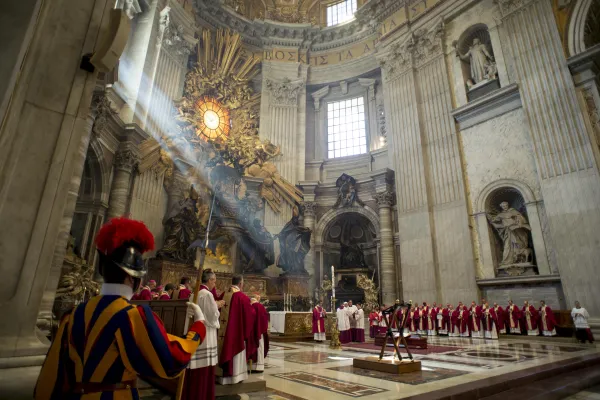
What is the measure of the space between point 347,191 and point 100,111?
33.4ft

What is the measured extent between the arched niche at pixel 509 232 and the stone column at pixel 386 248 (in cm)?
349

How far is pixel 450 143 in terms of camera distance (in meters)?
12.3

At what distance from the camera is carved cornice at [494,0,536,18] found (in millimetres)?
11109

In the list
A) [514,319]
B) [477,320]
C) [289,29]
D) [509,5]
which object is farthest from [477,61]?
[289,29]

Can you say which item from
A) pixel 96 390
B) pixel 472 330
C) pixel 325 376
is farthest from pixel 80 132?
pixel 472 330

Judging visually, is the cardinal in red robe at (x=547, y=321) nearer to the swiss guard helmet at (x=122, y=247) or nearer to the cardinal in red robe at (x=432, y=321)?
the cardinal in red robe at (x=432, y=321)

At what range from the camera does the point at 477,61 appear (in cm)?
1263

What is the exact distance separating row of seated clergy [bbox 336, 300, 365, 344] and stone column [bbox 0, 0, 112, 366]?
24.9 ft

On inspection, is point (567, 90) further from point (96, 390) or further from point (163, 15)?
point (163, 15)

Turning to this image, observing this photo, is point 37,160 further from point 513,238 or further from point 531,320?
point 513,238

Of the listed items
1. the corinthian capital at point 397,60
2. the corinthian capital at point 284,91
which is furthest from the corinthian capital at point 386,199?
the corinthian capital at point 284,91

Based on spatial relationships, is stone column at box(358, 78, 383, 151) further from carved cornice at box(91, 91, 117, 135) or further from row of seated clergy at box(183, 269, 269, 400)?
row of seated clergy at box(183, 269, 269, 400)

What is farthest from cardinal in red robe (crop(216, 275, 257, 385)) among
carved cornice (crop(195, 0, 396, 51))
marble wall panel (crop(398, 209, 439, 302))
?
carved cornice (crop(195, 0, 396, 51))

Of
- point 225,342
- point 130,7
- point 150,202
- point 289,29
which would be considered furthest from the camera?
point 289,29
